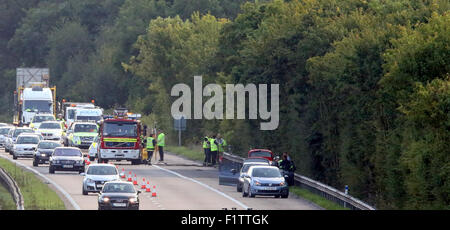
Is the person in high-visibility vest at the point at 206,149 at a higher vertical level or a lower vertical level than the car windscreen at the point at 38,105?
lower

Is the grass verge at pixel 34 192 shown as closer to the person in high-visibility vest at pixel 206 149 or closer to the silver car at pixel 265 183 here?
A: the silver car at pixel 265 183

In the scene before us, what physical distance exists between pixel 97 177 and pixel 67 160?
9.82 meters

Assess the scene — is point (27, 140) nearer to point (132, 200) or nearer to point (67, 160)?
point (67, 160)

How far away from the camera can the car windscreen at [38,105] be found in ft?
232

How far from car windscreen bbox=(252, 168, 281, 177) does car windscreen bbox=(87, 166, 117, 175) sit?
5.14 meters

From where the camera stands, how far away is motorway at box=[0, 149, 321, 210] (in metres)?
32.4

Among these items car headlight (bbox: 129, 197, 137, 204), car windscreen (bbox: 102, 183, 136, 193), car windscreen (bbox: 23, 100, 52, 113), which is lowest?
car headlight (bbox: 129, 197, 137, 204)

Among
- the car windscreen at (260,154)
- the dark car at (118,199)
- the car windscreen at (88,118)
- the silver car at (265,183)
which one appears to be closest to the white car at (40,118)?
the car windscreen at (88,118)

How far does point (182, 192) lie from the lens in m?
37.4

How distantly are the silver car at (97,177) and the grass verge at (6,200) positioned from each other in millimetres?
2650

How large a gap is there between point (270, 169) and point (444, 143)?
10756 millimetres

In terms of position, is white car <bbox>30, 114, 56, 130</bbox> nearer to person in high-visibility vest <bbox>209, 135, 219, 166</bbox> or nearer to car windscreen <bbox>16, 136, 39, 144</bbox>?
car windscreen <bbox>16, 136, 39, 144</bbox>

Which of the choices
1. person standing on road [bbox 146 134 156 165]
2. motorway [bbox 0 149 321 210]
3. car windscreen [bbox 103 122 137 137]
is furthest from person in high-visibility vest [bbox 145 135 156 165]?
car windscreen [bbox 103 122 137 137]
